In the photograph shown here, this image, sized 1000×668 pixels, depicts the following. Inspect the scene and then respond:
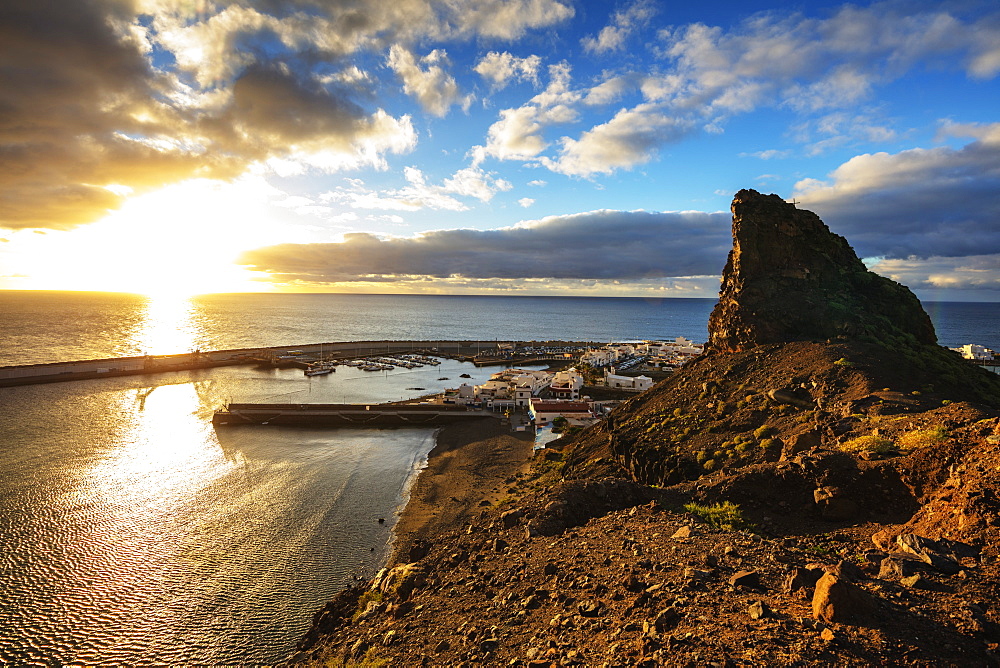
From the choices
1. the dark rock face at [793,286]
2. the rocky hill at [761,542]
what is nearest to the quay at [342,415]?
the rocky hill at [761,542]

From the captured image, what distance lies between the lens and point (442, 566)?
16.7 metres

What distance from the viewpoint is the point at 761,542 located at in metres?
11.2

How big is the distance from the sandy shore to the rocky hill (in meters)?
2.71

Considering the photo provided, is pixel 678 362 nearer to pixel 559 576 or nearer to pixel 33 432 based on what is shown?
pixel 559 576

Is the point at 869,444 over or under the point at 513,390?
over

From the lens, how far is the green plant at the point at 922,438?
40.7 ft

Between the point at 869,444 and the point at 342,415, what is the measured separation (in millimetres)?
52912

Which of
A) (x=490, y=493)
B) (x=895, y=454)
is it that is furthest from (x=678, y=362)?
(x=895, y=454)

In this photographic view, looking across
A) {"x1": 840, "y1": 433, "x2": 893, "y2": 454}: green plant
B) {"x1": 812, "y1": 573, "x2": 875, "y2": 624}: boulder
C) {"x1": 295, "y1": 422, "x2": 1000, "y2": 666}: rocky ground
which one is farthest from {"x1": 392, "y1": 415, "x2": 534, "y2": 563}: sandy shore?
{"x1": 812, "y1": 573, "x2": 875, "y2": 624}: boulder

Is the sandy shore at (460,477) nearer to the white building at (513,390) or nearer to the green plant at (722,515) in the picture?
the white building at (513,390)

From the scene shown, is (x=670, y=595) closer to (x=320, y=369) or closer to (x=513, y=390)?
(x=513, y=390)

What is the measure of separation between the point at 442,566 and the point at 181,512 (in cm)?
2467

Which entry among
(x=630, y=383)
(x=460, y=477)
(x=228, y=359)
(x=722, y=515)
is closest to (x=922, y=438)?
(x=722, y=515)

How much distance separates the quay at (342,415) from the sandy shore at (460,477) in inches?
138
